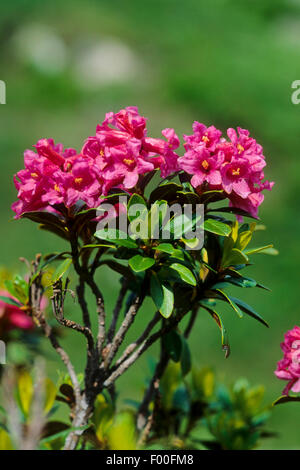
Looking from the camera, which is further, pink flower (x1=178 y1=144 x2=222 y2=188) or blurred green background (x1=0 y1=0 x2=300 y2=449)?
blurred green background (x1=0 y1=0 x2=300 y2=449)

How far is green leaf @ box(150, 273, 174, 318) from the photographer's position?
117 cm

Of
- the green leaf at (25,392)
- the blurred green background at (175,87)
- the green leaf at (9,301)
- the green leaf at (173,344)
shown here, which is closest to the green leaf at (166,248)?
the green leaf at (173,344)

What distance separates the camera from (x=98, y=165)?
118cm

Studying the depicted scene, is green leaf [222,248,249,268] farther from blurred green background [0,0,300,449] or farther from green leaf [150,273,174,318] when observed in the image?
blurred green background [0,0,300,449]

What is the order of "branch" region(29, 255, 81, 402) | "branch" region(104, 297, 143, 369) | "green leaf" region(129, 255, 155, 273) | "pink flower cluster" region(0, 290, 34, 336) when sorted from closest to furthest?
"green leaf" region(129, 255, 155, 273)
"branch" region(104, 297, 143, 369)
"branch" region(29, 255, 81, 402)
"pink flower cluster" region(0, 290, 34, 336)

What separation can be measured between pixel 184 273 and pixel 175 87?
15.5 ft

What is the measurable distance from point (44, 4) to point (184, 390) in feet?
19.5

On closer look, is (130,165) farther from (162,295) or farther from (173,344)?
(173,344)

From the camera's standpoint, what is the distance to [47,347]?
3205 millimetres

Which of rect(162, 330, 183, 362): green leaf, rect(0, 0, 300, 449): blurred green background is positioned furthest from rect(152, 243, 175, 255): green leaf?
rect(0, 0, 300, 449): blurred green background

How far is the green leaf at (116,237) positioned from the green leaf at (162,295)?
0.08 metres

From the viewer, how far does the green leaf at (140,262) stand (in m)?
1.13

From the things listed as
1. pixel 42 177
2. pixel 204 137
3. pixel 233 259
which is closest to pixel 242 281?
pixel 233 259

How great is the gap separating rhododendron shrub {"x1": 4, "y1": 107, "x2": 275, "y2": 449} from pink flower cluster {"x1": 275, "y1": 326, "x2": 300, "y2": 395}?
0.33 feet
